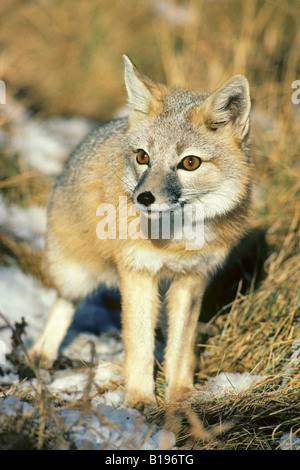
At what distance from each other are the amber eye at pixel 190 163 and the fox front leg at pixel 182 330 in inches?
29.8

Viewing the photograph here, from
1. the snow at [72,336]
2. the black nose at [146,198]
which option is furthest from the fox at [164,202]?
the snow at [72,336]

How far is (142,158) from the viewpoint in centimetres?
281

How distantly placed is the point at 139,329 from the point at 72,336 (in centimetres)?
129

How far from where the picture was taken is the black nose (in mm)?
2480

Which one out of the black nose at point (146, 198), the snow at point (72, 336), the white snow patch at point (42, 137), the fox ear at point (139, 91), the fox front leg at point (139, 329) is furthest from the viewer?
the white snow patch at point (42, 137)

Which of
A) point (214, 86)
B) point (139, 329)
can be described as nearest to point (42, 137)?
point (214, 86)

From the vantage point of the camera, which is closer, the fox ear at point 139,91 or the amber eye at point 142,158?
the amber eye at point 142,158

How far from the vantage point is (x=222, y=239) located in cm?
302

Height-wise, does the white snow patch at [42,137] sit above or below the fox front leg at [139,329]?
above

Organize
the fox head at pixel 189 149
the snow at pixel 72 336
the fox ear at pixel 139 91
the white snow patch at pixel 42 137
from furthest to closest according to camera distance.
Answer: the white snow patch at pixel 42 137, the fox ear at pixel 139 91, the fox head at pixel 189 149, the snow at pixel 72 336

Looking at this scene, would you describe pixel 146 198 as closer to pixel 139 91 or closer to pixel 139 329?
pixel 139 91

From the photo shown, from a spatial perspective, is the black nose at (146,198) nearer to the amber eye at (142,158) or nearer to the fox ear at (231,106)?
the amber eye at (142,158)

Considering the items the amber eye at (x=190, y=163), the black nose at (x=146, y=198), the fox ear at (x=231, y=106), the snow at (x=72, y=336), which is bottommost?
the snow at (x=72, y=336)

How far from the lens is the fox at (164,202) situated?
8.81 feet
